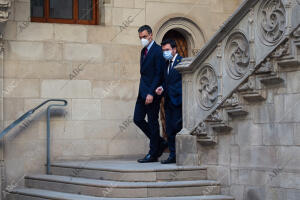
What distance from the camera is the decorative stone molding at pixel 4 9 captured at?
410 inches

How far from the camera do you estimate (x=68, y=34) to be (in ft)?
38.8

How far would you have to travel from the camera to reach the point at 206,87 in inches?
369

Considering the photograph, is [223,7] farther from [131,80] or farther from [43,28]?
[43,28]

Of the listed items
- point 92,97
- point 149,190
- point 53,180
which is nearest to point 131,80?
point 92,97

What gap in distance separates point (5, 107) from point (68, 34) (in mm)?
1858

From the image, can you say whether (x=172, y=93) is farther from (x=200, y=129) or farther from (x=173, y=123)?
(x=200, y=129)

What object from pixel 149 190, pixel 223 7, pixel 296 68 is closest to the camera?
pixel 296 68

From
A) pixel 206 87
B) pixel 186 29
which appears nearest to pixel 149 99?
Result: pixel 206 87

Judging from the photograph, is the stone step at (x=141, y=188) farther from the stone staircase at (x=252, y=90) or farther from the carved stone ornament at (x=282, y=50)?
the carved stone ornament at (x=282, y=50)

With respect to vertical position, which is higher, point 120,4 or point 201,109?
point 120,4

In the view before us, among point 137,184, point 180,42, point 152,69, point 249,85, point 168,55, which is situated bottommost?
point 137,184

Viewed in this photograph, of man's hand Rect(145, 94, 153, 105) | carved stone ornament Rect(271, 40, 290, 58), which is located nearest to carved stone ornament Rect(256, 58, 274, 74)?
carved stone ornament Rect(271, 40, 290, 58)

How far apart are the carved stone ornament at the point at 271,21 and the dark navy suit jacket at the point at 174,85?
210 centimetres

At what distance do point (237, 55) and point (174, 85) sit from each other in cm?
163
